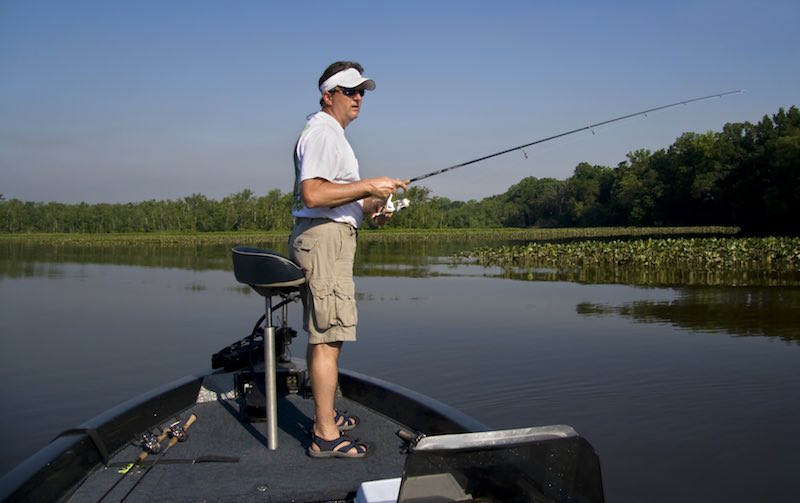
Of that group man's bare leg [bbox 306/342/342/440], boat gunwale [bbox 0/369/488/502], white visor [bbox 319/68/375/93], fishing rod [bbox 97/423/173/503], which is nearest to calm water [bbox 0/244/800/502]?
boat gunwale [bbox 0/369/488/502]

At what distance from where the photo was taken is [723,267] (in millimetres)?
A: 21422

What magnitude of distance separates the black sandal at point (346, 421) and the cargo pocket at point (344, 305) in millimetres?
588

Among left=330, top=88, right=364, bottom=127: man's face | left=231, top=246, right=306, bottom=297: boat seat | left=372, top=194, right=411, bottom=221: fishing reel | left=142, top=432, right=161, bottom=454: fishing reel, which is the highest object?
left=330, top=88, right=364, bottom=127: man's face

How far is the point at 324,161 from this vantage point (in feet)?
9.82

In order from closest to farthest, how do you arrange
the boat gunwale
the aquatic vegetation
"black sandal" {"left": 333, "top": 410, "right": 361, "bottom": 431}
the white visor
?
the boat gunwale → the white visor → "black sandal" {"left": 333, "top": 410, "right": 361, "bottom": 431} → the aquatic vegetation

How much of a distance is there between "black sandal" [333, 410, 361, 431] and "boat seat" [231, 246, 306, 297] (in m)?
0.70

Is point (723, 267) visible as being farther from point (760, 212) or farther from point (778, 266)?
point (760, 212)

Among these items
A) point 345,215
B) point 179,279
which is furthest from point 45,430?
point 179,279

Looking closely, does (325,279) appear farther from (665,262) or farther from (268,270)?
(665,262)

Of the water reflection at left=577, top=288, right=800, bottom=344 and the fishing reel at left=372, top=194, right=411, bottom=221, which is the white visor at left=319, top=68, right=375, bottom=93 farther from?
the water reflection at left=577, top=288, right=800, bottom=344

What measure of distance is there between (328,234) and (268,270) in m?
0.29

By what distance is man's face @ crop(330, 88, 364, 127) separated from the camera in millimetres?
3168

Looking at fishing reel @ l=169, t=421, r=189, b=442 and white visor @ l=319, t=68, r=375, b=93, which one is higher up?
white visor @ l=319, t=68, r=375, b=93

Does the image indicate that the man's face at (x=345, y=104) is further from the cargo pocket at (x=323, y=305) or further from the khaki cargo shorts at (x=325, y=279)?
the cargo pocket at (x=323, y=305)
